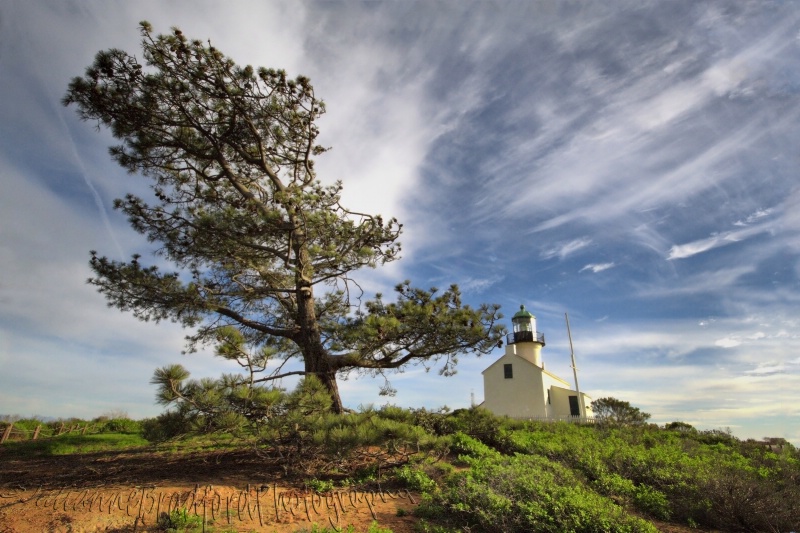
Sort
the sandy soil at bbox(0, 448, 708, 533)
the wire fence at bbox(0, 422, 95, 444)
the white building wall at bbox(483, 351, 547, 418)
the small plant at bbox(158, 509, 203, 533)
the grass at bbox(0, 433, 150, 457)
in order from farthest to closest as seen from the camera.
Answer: the white building wall at bbox(483, 351, 547, 418) < the wire fence at bbox(0, 422, 95, 444) < the grass at bbox(0, 433, 150, 457) < the sandy soil at bbox(0, 448, 708, 533) < the small plant at bbox(158, 509, 203, 533)

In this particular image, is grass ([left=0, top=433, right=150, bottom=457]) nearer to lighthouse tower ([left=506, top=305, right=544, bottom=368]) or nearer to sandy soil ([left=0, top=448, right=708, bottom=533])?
sandy soil ([left=0, top=448, right=708, bottom=533])

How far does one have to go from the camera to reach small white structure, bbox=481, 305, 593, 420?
2419cm

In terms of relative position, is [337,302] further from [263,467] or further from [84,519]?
[84,519]

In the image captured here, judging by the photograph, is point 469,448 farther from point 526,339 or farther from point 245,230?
point 526,339

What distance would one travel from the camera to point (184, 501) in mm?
5195

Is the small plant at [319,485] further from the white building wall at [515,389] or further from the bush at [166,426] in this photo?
the white building wall at [515,389]

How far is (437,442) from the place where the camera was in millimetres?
6590

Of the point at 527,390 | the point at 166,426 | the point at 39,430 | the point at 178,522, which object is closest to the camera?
the point at 178,522

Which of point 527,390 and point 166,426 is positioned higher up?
point 527,390

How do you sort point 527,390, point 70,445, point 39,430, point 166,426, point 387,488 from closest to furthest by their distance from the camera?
point 166,426, point 387,488, point 70,445, point 39,430, point 527,390

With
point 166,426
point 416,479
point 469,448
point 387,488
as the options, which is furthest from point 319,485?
point 469,448

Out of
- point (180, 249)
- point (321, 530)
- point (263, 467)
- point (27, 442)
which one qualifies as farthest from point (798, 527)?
point (27, 442)

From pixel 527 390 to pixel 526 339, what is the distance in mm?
3814

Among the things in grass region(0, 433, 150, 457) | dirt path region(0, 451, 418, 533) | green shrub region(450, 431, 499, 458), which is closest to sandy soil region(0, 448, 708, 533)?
dirt path region(0, 451, 418, 533)
